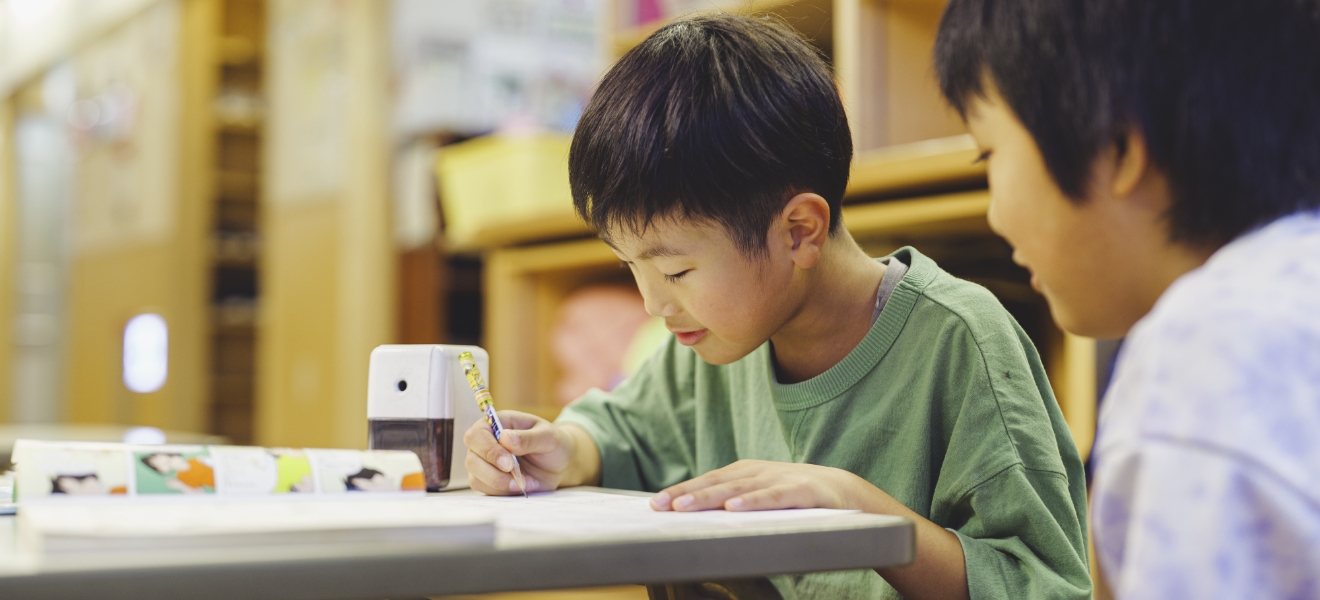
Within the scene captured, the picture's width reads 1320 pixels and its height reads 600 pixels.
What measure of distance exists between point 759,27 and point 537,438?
0.41 m

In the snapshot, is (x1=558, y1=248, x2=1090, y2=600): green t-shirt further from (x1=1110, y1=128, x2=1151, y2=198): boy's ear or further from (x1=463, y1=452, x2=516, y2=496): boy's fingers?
(x1=1110, y1=128, x2=1151, y2=198): boy's ear

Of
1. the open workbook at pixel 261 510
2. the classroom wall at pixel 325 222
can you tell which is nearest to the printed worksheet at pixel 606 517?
the open workbook at pixel 261 510

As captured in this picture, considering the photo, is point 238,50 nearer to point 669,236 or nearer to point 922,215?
point 922,215

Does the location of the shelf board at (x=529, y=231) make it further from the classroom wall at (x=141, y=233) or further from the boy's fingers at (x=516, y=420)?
the classroom wall at (x=141, y=233)

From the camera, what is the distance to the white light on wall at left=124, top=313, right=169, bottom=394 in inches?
207

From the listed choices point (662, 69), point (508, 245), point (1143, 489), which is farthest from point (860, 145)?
point (1143, 489)

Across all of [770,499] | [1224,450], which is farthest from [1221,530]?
[770,499]

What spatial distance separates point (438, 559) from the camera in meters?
0.54

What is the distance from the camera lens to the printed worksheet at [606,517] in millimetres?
647

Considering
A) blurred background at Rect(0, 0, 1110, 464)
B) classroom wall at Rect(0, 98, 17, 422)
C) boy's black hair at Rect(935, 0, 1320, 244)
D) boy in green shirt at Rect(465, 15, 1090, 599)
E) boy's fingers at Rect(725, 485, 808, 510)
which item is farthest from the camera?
classroom wall at Rect(0, 98, 17, 422)

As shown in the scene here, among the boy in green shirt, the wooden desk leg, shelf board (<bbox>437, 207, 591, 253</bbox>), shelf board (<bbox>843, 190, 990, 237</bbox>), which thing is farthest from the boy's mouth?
shelf board (<bbox>437, 207, 591, 253</bbox>)

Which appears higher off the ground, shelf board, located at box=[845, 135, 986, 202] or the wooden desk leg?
shelf board, located at box=[845, 135, 986, 202]

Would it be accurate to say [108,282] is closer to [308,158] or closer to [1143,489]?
[308,158]

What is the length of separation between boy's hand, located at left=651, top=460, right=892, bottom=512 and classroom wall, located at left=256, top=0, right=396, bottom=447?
3113 mm
